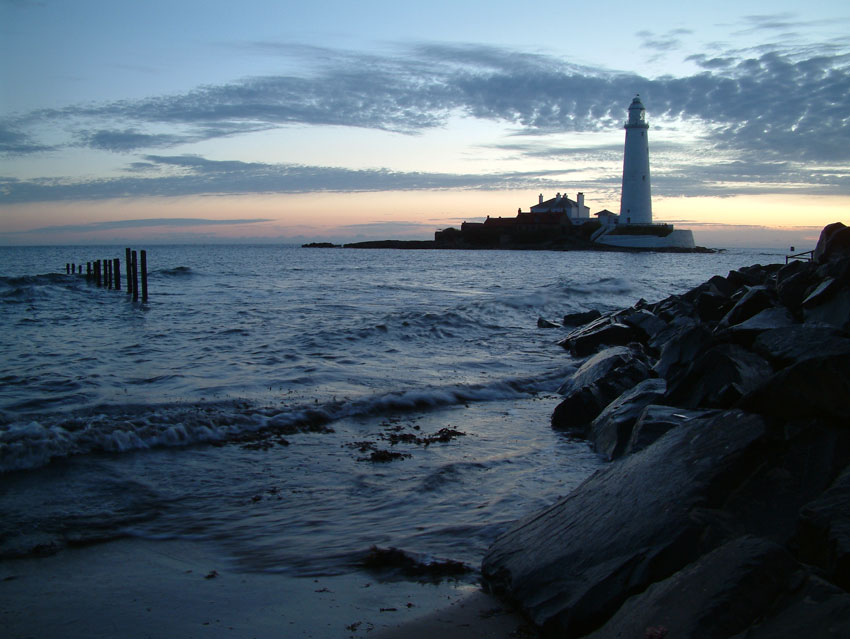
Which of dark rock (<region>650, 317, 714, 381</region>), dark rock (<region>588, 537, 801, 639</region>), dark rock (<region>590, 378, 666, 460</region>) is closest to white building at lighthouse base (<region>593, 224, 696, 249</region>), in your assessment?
dark rock (<region>650, 317, 714, 381</region>)

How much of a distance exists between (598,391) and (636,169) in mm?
61311

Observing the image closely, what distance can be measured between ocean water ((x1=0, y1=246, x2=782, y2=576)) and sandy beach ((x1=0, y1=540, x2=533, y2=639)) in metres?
0.27

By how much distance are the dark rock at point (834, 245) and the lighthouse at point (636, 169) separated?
5790 cm

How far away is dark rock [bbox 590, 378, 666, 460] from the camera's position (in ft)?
18.4

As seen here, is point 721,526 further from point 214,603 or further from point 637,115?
point 637,115

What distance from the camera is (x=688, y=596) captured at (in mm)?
2287

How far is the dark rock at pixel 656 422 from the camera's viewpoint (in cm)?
462

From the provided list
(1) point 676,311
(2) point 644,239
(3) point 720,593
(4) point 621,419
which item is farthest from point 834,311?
(2) point 644,239

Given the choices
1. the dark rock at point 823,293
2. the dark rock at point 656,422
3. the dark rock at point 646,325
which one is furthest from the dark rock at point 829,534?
the dark rock at point 646,325

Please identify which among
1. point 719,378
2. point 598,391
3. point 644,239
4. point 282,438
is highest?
point 644,239

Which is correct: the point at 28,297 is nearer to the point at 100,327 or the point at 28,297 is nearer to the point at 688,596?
the point at 100,327

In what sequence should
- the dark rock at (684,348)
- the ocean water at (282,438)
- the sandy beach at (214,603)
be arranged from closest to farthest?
the sandy beach at (214,603) → the ocean water at (282,438) → the dark rock at (684,348)

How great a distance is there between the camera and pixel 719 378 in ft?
16.4

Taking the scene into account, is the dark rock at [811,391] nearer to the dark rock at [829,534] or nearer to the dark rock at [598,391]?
the dark rock at [829,534]
